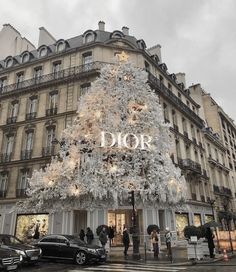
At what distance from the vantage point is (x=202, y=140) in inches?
1368

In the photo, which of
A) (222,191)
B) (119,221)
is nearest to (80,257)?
(119,221)

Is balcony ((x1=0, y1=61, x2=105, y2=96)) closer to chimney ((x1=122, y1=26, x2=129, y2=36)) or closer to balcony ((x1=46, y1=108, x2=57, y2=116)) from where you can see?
balcony ((x1=46, y1=108, x2=57, y2=116))

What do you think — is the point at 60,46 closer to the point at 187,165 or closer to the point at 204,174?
the point at 187,165

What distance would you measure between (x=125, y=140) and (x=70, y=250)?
6.69 metres

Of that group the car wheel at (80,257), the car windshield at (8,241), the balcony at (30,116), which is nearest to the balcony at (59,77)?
the balcony at (30,116)

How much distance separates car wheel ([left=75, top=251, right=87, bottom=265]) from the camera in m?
12.8

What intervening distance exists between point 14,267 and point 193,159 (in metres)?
23.2

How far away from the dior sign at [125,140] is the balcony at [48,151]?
759 centimetres

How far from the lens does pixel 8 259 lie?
1027 centimetres

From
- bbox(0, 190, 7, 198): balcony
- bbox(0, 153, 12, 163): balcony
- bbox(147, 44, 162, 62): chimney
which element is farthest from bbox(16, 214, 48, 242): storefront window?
bbox(147, 44, 162, 62): chimney

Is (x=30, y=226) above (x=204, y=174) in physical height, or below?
below

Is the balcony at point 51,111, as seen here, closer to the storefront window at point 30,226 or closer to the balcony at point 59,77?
the balcony at point 59,77

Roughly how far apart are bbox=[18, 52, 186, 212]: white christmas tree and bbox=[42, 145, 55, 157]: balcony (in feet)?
15.9

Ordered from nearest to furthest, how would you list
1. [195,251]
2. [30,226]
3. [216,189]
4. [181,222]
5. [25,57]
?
[195,251] < [30,226] < [181,222] < [25,57] < [216,189]
